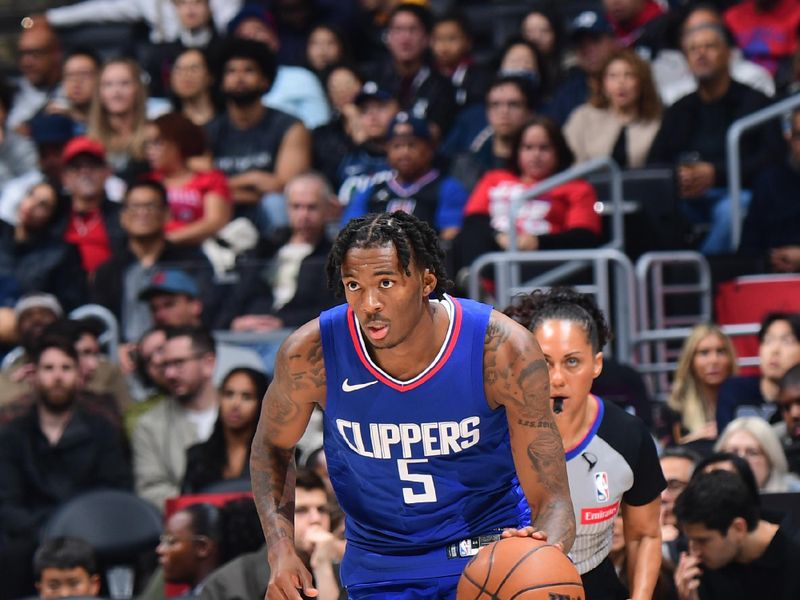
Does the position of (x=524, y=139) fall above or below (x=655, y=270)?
above

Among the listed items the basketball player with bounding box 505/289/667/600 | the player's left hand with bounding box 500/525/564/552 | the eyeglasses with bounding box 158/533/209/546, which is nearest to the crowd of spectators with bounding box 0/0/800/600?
the eyeglasses with bounding box 158/533/209/546

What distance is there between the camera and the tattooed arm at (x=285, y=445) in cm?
497

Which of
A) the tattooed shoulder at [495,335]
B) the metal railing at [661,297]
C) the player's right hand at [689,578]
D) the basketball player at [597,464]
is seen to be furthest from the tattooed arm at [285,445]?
the metal railing at [661,297]

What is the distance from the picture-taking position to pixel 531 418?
484 centimetres

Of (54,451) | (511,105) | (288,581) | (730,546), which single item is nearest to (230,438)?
(54,451)

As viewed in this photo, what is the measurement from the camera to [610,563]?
5695 millimetres

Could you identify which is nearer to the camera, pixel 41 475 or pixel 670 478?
pixel 670 478

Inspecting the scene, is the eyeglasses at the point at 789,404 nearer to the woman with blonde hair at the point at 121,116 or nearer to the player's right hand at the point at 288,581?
the player's right hand at the point at 288,581

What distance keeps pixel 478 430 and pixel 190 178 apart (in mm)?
6831

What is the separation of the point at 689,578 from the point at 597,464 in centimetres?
150

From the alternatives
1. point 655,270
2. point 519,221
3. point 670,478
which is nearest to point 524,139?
point 519,221

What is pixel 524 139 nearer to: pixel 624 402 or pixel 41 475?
pixel 624 402

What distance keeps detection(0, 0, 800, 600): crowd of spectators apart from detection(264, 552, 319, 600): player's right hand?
2346mm

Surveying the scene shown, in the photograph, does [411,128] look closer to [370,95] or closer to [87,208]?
[370,95]
